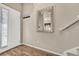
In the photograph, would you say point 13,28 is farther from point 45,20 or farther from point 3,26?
point 45,20

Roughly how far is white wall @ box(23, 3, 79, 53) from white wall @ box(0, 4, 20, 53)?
0.10m

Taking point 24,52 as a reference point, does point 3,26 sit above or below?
above

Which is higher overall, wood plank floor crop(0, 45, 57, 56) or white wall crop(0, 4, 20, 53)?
white wall crop(0, 4, 20, 53)

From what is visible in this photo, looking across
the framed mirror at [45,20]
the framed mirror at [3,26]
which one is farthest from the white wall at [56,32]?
the framed mirror at [3,26]

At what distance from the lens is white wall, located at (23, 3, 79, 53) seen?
1.76m

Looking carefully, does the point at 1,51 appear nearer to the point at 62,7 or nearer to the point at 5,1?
the point at 5,1

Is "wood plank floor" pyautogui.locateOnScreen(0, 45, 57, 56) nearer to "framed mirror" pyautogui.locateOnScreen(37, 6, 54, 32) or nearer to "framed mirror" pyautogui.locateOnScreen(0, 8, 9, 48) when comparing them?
"framed mirror" pyautogui.locateOnScreen(0, 8, 9, 48)

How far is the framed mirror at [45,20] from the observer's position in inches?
71.8

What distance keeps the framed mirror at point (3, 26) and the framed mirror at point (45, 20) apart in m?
0.45

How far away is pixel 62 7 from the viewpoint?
180 cm

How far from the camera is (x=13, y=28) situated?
1.83 m

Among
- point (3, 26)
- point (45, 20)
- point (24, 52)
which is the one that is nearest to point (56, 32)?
point (45, 20)

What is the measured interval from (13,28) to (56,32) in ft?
1.99

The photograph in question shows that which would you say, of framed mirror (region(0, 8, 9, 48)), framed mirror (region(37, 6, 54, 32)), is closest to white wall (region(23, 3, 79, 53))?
framed mirror (region(37, 6, 54, 32))
